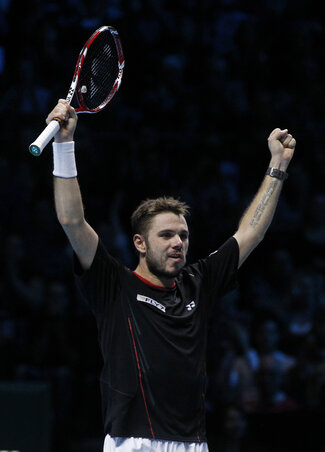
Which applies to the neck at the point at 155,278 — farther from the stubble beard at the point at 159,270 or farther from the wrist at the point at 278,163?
the wrist at the point at 278,163

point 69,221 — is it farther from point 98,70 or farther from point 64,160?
point 98,70

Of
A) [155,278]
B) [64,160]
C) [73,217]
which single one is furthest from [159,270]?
[64,160]

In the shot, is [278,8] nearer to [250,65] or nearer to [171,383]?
[250,65]

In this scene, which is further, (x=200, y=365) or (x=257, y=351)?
(x=257, y=351)

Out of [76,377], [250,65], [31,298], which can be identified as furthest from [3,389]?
[250,65]

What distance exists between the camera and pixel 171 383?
13.0 ft

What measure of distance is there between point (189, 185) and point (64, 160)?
231 inches

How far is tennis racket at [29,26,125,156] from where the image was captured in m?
4.61

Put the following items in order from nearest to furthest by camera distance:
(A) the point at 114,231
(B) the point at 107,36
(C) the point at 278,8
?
(B) the point at 107,36, (A) the point at 114,231, (C) the point at 278,8

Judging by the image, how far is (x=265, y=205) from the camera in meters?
4.61

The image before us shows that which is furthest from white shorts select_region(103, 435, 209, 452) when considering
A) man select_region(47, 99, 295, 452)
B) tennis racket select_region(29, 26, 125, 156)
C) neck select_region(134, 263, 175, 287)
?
tennis racket select_region(29, 26, 125, 156)

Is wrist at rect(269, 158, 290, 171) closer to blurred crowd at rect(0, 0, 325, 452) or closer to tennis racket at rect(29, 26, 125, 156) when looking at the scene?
tennis racket at rect(29, 26, 125, 156)

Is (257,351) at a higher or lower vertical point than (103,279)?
lower

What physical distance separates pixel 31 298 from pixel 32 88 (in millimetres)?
2403
